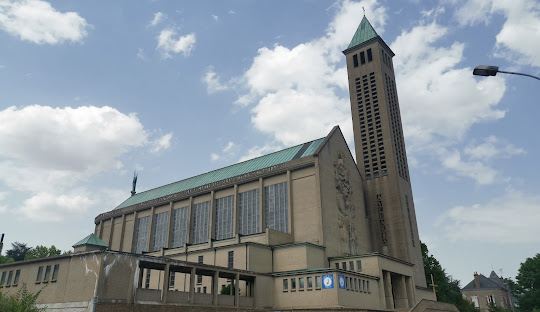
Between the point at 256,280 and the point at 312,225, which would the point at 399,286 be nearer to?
the point at 312,225

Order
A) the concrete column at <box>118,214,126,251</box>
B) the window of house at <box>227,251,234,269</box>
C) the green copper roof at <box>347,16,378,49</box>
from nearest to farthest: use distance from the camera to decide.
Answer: the window of house at <box>227,251,234,269</box> → the green copper roof at <box>347,16,378,49</box> → the concrete column at <box>118,214,126,251</box>

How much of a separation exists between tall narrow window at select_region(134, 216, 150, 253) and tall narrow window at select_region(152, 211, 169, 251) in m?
2.07

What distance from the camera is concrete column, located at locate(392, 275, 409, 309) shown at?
5024 cm

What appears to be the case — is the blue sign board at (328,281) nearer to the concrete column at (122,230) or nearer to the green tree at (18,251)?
the concrete column at (122,230)

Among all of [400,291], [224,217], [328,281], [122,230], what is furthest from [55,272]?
[122,230]

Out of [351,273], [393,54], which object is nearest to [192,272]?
[351,273]

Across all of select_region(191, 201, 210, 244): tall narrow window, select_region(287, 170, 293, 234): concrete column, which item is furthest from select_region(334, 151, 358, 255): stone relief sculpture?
select_region(191, 201, 210, 244): tall narrow window

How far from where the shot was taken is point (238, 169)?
6850cm

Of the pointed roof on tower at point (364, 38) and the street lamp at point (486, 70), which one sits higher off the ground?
the pointed roof on tower at point (364, 38)

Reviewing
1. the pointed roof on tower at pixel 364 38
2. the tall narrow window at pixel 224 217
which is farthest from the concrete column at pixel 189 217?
the pointed roof on tower at pixel 364 38

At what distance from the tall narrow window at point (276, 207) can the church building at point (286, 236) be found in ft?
0.52

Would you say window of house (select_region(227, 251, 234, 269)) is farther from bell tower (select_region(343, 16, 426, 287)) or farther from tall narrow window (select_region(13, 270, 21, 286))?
bell tower (select_region(343, 16, 426, 287))

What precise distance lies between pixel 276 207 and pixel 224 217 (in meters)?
9.72

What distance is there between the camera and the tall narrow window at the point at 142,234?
7200 cm
